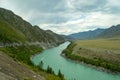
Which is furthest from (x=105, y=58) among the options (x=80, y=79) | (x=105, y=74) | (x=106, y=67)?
(x=80, y=79)

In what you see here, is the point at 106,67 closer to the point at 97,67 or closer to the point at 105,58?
the point at 97,67

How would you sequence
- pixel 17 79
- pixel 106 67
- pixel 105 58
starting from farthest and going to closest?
pixel 105 58 → pixel 106 67 → pixel 17 79

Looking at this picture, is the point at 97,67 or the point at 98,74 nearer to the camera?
the point at 98,74

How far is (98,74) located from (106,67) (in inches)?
365

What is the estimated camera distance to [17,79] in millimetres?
37938

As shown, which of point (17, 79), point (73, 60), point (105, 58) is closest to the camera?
point (17, 79)

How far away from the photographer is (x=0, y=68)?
40.3 meters

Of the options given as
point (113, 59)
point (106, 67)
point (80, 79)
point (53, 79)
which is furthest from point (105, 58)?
point (53, 79)

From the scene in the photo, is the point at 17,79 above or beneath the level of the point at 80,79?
above

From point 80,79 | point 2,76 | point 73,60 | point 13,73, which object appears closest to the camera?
point 2,76

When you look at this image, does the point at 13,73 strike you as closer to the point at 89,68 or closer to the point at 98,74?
the point at 98,74

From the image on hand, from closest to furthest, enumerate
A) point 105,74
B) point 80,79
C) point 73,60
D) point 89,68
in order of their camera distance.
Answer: point 80,79
point 105,74
point 89,68
point 73,60

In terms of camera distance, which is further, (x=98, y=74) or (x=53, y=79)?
(x=98, y=74)

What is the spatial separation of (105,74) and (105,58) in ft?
78.8
